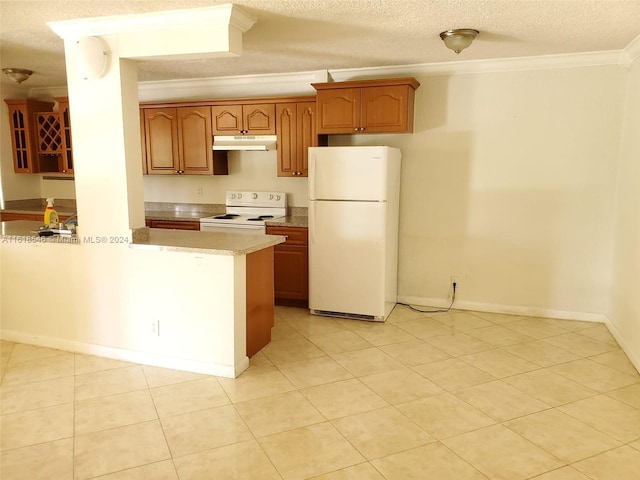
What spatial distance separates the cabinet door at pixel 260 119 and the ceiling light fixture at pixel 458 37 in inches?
78.1

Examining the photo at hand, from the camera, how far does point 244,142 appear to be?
477cm

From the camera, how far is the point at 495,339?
3812mm

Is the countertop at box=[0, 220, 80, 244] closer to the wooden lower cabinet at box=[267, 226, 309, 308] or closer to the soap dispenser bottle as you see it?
the soap dispenser bottle

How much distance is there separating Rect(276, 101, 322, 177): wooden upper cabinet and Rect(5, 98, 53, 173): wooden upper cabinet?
3.20m

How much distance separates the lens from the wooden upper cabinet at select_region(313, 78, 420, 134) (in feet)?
13.6

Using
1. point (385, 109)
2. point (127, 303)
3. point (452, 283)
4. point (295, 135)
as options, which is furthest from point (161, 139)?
point (452, 283)

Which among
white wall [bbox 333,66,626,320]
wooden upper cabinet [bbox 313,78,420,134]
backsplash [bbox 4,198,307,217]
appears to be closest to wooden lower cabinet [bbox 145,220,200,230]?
backsplash [bbox 4,198,307,217]

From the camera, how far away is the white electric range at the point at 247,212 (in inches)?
182

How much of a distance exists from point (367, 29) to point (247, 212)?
257 cm

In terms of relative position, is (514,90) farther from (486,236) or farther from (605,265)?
(605,265)

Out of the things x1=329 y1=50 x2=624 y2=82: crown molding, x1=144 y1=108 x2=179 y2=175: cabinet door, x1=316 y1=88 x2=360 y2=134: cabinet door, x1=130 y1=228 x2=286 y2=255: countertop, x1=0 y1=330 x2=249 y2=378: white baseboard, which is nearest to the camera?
x1=130 y1=228 x2=286 y2=255: countertop

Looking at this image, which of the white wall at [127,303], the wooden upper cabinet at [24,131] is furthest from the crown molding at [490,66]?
the wooden upper cabinet at [24,131]

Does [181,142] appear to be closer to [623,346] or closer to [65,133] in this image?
[65,133]

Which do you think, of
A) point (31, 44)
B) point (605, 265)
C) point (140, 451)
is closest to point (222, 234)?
point (140, 451)
